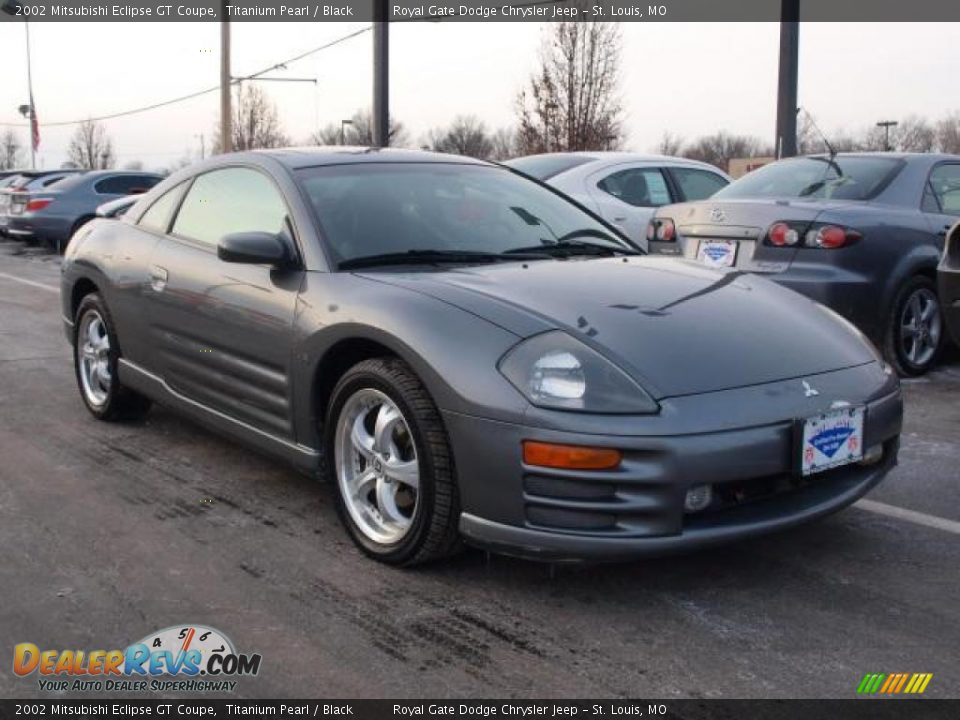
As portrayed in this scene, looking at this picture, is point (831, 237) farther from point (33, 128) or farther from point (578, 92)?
point (33, 128)

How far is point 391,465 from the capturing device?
3.45 m

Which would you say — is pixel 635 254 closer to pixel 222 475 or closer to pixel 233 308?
pixel 233 308

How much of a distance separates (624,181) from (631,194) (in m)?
0.13

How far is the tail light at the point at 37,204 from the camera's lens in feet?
57.5

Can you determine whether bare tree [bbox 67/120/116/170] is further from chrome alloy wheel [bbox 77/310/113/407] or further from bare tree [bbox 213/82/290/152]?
chrome alloy wheel [bbox 77/310/113/407]

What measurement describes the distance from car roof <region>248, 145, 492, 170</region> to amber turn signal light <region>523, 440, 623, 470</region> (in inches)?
73.9

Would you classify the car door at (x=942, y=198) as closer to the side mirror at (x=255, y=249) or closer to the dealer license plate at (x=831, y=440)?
the dealer license plate at (x=831, y=440)

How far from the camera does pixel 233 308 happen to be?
4.13 metres

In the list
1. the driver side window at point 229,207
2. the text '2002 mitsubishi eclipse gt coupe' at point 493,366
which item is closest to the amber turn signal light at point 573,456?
the text '2002 mitsubishi eclipse gt coupe' at point 493,366

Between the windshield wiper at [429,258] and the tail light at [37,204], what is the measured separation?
606 inches

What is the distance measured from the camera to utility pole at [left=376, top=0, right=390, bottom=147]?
1716 centimetres
